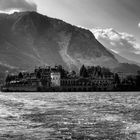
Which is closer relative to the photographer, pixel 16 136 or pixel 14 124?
pixel 16 136

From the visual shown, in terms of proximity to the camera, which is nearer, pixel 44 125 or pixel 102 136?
pixel 102 136

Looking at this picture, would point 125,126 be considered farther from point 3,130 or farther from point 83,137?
point 3,130

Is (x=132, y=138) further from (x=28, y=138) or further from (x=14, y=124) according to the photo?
(x=14, y=124)

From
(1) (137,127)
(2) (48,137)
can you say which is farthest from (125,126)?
(2) (48,137)

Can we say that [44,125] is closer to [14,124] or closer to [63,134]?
[14,124]

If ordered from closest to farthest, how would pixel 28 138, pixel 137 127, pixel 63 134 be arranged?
pixel 28 138
pixel 63 134
pixel 137 127

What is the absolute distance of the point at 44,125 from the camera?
175ft

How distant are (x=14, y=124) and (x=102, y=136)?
16.2m

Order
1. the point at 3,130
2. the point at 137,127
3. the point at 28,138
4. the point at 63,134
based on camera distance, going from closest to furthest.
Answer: the point at 28,138 < the point at 63,134 < the point at 3,130 < the point at 137,127

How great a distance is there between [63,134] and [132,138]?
320 inches

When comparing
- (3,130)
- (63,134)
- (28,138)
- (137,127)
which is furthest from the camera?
(137,127)

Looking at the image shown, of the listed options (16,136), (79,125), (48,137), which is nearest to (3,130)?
(16,136)

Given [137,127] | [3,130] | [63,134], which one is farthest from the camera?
[137,127]

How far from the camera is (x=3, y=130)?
47.4m
